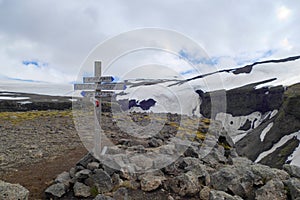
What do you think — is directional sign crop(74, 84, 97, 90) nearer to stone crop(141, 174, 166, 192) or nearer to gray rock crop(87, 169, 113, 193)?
gray rock crop(87, 169, 113, 193)

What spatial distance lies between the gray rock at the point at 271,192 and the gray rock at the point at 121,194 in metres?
3.43

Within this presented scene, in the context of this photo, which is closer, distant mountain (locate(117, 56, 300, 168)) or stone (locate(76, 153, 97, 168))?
stone (locate(76, 153, 97, 168))

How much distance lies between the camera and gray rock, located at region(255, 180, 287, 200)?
7.36m

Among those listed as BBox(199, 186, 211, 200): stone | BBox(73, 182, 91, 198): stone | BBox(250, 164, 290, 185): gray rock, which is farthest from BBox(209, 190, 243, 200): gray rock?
BBox(73, 182, 91, 198): stone

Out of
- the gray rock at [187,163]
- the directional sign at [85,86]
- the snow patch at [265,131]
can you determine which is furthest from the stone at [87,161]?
the snow patch at [265,131]

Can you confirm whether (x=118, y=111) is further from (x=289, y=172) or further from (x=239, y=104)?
(x=239, y=104)

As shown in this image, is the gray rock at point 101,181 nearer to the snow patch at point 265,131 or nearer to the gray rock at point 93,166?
the gray rock at point 93,166

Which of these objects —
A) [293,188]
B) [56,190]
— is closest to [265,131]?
[293,188]

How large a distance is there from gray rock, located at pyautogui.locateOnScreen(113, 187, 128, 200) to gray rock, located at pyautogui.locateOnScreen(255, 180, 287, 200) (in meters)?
3.43

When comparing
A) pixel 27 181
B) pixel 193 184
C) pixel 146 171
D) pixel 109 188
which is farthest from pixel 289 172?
pixel 27 181

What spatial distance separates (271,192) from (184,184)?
2.27 m

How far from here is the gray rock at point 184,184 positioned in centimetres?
762

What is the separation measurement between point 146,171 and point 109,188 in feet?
4.21

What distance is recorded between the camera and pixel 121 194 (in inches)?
293
